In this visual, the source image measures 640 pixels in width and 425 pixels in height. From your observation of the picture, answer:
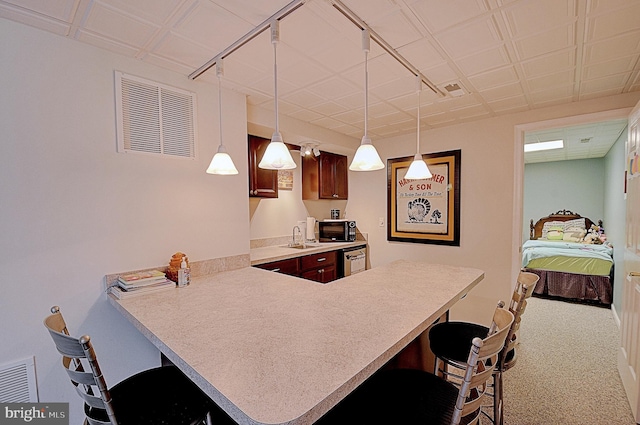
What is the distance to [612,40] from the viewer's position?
1.66 m

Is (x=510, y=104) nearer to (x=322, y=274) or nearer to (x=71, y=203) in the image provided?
(x=322, y=274)

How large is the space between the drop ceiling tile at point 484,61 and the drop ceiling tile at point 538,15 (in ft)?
0.67

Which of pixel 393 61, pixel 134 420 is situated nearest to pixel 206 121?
pixel 393 61

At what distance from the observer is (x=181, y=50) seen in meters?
1.77

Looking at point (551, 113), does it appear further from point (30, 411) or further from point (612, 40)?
point (30, 411)

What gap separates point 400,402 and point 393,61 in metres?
1.97

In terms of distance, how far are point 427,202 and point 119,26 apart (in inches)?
132

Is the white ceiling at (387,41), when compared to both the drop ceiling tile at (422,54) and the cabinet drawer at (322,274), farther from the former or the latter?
the cabinet drawer at (322,274)

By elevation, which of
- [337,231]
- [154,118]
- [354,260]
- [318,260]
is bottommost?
[354,260]

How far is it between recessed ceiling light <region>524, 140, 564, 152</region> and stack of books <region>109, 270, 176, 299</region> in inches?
217

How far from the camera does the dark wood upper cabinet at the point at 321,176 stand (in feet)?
12.9

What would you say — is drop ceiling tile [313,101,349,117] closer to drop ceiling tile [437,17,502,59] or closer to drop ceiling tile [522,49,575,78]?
drop ceiling tile [437,17,502,59]

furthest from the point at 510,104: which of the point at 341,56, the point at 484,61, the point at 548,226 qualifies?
the point at 548,226

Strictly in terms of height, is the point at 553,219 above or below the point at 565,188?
below
